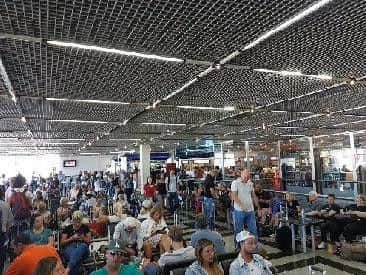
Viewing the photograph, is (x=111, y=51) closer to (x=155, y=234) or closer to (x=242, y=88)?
(x=242, y=88)

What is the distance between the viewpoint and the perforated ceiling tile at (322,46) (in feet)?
8.26

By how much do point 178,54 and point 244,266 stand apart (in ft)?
7.29

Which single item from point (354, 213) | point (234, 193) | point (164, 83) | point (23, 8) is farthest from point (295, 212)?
point (23, 8)

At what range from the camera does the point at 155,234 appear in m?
5.28

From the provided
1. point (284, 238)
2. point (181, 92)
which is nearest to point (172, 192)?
point (284, 238)

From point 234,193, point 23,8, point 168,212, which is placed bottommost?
point 168,212

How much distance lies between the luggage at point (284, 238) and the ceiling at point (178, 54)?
2816 millimetres

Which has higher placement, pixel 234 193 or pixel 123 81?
pixel 123 81

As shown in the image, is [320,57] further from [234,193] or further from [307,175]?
[307,175]

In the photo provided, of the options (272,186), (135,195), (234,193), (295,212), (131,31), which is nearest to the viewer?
(131,31)

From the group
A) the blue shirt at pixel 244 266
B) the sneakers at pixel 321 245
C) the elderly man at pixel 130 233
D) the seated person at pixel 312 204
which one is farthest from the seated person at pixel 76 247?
the seated person at pixel 312 204

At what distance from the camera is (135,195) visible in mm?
12641

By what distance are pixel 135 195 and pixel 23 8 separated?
10.8 metres

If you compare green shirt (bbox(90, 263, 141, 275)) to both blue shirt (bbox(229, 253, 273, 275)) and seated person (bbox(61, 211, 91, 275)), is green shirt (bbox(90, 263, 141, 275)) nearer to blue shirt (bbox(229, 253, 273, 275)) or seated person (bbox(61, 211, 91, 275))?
blue shirt (bbox(229, 253, 273, 275))
